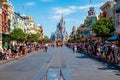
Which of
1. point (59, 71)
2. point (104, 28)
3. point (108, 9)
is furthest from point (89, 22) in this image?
point (59, 71)

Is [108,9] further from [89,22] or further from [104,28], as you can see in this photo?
[89,22]

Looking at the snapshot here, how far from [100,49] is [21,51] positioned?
Answer: 15.6 metres

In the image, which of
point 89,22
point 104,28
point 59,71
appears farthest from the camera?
point 89,22

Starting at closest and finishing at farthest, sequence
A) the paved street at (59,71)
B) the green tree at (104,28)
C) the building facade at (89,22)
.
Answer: the paved street at (59,71) < the green tree at (104,28) < the building facade at (89,22)

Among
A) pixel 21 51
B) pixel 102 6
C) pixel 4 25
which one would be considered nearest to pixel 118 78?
pixel 21 51

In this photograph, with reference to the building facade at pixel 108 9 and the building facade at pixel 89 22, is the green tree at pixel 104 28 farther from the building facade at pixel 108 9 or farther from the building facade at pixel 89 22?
the building facade at pixel 89 22

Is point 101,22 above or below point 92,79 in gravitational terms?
above

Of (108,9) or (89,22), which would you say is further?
(89,22)

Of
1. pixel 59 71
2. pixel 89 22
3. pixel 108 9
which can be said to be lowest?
pixel 59 71

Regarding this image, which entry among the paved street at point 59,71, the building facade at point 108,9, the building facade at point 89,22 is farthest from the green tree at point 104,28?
the building facade at point 89,22

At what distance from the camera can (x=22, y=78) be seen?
62.4 feet

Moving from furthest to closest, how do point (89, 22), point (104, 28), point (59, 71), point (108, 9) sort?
point (89, 22), point (108, 9), point (104, 28), point (59, 71)

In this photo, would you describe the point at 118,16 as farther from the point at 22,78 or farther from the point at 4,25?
the point at 22,78

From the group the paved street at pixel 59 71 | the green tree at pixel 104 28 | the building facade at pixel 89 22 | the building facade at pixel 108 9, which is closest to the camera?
the paved street at pixel 59 71
